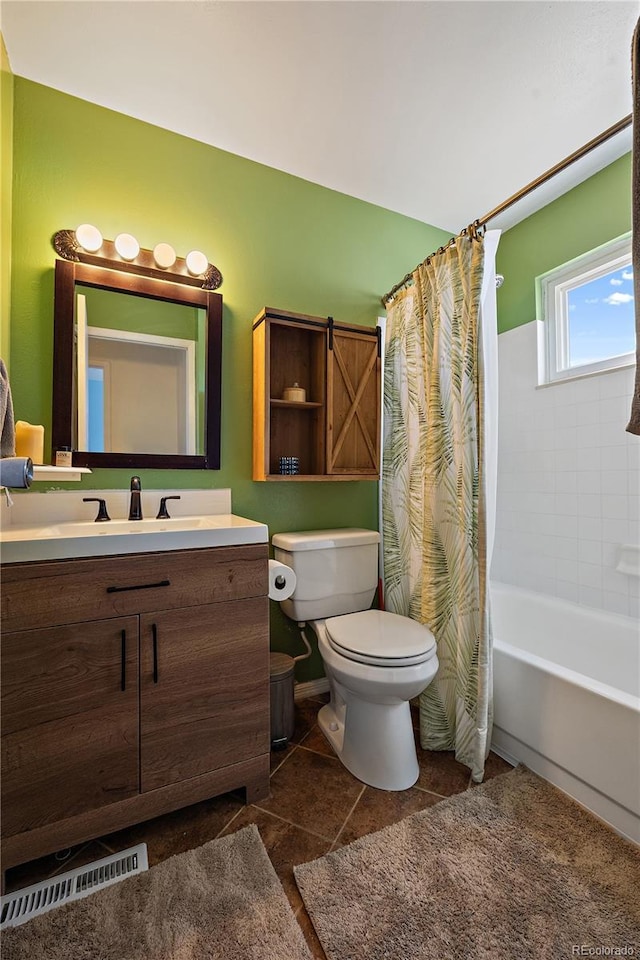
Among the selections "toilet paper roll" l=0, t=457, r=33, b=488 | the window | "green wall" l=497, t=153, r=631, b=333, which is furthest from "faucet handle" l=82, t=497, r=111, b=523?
"green wall" l=497, t=153, r=631, b=333

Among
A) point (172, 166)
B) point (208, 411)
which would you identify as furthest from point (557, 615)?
point (172, 166)

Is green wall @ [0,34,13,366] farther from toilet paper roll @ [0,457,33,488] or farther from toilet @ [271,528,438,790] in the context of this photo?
toilet @ [271,528,438,790]

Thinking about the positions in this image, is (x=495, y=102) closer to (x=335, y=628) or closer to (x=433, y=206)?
(x=433, y=206)

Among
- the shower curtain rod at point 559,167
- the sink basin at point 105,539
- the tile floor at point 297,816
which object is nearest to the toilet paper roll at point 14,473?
the sink basin at point 105,539

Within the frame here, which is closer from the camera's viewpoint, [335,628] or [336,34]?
[336,34]

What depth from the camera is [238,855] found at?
1.19 meters

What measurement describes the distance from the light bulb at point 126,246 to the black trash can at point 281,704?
69.0 inches

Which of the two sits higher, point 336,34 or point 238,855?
point 336,34

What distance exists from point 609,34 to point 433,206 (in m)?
0.95

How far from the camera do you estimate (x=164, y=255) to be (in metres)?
1.73

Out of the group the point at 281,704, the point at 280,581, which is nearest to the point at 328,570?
the point at 280,581

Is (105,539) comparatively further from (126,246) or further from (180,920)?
(126,246)

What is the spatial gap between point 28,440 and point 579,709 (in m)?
2.04

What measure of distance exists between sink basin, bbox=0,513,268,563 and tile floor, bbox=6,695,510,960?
0.88 m
